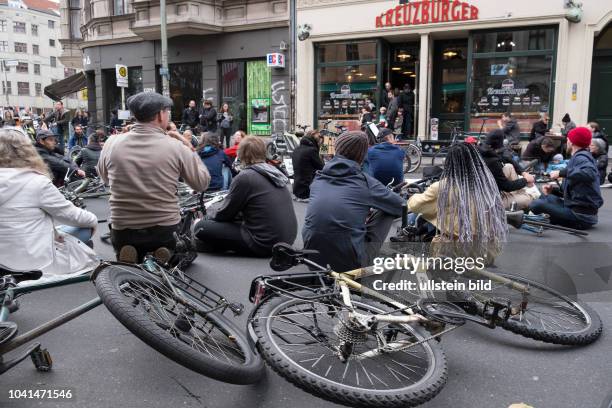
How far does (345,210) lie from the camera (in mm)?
3842

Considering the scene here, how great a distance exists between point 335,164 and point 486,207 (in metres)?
1.11

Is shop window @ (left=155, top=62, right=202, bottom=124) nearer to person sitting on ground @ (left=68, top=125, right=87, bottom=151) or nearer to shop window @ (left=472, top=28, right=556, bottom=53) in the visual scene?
person sitting on ground @ (left=68, top=125, right=87, bottom=151)

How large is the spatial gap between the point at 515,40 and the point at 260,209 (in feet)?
42.9

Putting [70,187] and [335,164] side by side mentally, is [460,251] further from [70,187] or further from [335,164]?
[70,187]

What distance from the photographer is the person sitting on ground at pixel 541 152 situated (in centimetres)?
1111

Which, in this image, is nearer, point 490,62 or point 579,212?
point 579,212

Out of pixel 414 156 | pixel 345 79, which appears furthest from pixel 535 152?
pixel 345 79

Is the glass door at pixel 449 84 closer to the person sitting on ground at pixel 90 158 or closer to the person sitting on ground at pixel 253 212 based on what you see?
the person sitting on ground at pixel 90 158

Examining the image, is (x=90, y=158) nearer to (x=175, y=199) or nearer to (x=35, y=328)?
(x=175, y=199)

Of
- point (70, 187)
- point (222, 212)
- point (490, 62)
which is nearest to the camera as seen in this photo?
point (222, 212)

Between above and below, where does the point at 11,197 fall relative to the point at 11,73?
below

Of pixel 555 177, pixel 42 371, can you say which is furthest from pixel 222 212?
pixel 555 177

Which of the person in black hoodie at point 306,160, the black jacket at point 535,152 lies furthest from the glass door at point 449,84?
the person in black hoodie at point 306,160

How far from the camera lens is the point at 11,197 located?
3734mm
